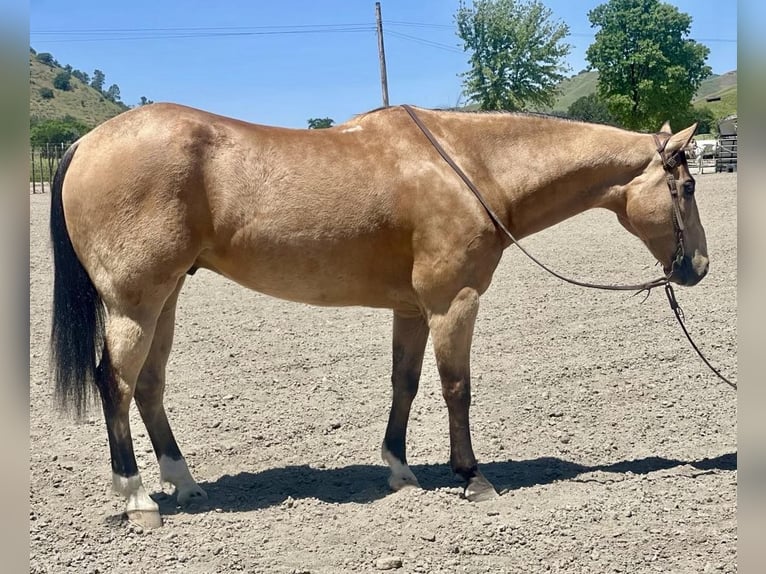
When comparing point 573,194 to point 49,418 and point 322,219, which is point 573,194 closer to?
point 322,219

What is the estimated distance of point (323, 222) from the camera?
389 cm

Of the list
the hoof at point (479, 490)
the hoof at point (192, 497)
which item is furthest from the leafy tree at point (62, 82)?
the hoof at point (479, 490)

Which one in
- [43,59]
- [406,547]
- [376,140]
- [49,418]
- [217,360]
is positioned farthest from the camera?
[43,59]

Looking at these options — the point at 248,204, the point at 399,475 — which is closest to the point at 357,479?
the point at 399,475

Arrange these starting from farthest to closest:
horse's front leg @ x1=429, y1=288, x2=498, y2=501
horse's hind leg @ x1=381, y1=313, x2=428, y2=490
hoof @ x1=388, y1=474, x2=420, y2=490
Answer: horse's hind leg @ x1=381, y1=313, x2=428, y2=490
hoof @ x1=388, y1=474, x2=420, y2=490
horse's front leg @ x1=429, y1=288, x2=498, y2=501

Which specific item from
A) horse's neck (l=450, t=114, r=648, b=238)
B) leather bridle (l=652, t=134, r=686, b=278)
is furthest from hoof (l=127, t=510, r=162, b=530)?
leather bridle (l=652, t=134, r=686, b=278)

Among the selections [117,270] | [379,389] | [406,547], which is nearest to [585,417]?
[379,389]

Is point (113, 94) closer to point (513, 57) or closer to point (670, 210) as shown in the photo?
point (513, 57)

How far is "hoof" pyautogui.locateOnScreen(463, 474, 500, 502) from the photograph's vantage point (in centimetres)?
399

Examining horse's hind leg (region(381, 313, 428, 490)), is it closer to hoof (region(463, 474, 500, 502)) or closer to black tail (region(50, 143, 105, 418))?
hoof (region(463, 474, 500, 502))

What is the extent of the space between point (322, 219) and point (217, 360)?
331cm

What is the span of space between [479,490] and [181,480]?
1.79 m

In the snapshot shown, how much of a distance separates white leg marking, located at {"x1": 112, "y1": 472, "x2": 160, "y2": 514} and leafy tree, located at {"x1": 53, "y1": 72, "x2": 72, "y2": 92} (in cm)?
8843

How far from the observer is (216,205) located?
377cm
